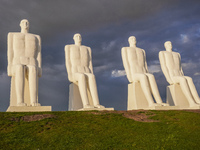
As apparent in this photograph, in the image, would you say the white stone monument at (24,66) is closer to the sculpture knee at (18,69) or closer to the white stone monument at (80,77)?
the sculpture knee at (18,69)

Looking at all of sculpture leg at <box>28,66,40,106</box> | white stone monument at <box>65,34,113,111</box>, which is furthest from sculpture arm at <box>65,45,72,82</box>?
sculpture leg at <box>28,66,40,106</box>

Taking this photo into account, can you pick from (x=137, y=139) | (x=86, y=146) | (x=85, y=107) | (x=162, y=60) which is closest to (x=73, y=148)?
(x=86, y=146)

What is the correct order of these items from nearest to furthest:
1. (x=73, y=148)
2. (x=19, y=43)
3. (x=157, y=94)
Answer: (x=73, y=148) → (x=19, y=43) → (x=157, y=94)

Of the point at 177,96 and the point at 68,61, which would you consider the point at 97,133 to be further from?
the point at 177,96

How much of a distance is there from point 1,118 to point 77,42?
26.4ft

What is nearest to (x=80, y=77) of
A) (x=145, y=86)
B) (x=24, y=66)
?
(x=24, y=66)

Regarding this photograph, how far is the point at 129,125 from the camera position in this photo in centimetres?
989

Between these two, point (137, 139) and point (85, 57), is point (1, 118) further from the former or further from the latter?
point (85, 57)

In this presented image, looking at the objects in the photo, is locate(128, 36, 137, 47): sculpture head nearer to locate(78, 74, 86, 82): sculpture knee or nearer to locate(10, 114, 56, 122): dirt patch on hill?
locate(78, 74, 86, 82): sculpture knee

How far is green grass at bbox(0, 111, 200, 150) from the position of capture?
25.8 feet

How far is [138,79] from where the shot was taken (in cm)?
1639

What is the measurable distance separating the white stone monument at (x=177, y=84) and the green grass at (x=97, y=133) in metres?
6.42

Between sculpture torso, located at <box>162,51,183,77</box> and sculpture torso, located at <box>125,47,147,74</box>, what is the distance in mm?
1902

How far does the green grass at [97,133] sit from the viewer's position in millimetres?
7852
